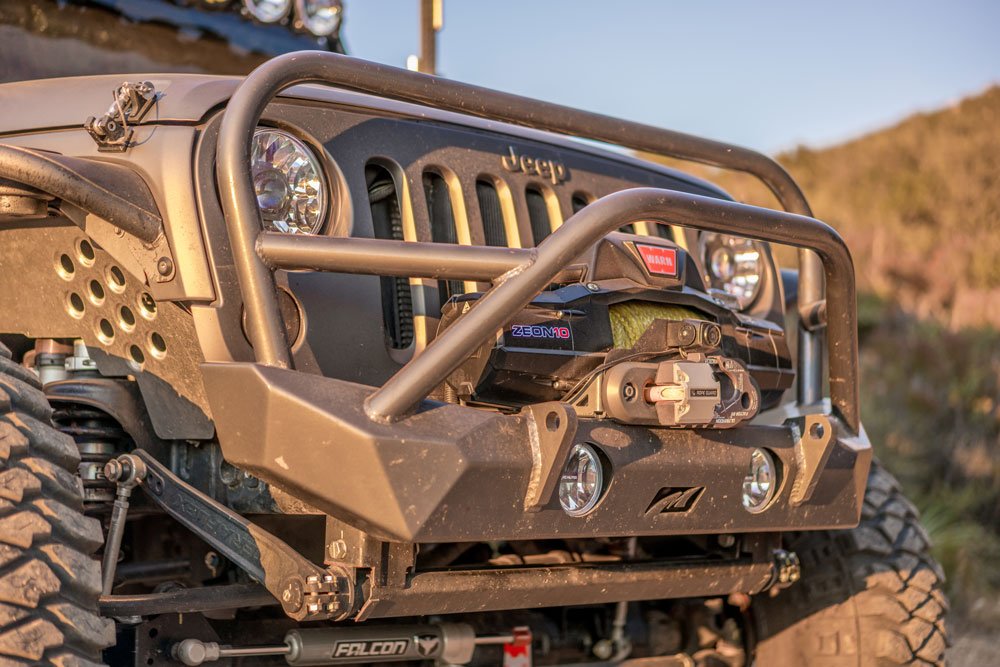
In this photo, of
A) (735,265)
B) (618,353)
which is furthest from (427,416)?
(735,265)

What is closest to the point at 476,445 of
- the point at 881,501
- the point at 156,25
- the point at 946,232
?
the point at 881,501

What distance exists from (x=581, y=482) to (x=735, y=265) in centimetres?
138

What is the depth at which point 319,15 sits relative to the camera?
5.00 meters

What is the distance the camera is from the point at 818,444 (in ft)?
10.7

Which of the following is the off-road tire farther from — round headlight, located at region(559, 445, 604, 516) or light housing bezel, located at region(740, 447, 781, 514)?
A: light housing bezel, located at region(740, 447, 781, 514)

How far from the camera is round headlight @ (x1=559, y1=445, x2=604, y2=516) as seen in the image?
2.83m

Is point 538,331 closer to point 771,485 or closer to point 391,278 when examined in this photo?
point 391,278

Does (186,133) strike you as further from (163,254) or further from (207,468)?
(207,468)

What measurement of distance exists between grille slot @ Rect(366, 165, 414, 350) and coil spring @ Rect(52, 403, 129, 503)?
701 mm

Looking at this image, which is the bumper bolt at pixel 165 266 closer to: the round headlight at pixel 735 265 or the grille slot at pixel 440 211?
the grille slot at pixel 440 211

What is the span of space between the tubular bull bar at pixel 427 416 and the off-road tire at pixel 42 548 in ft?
1.08

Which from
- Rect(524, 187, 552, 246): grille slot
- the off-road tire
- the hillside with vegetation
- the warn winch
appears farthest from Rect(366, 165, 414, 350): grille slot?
the hillside with vegetation

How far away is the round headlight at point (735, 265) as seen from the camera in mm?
3984

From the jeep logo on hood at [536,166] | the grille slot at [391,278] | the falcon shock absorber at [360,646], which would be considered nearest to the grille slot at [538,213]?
the jeep logo on hood at [536,166]
